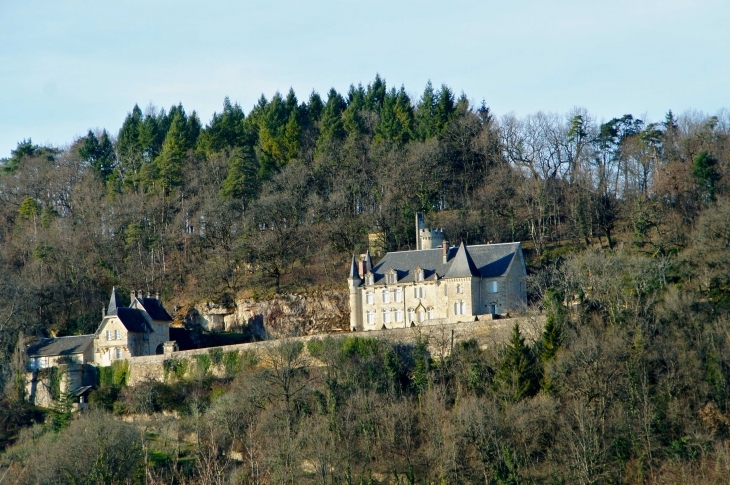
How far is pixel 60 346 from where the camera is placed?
52344 mm

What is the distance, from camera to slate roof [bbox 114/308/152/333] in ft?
169

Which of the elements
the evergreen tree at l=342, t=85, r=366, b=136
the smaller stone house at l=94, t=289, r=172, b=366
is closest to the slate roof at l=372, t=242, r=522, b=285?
the smaller stone house at l=94, t=289, r=172, b=366

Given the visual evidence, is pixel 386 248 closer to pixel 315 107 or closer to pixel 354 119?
pixel 354 119

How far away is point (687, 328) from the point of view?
40.7m

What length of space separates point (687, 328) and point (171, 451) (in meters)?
23.0

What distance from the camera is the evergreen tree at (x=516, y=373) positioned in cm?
3956

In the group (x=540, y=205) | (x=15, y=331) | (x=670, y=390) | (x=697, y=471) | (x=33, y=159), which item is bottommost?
(x=697, y=471)

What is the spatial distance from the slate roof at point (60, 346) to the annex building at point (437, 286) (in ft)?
48.3

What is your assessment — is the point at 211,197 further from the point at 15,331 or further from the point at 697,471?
the point at 697,471

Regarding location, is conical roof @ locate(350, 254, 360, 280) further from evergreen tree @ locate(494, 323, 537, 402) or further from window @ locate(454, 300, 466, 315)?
evergreen tree @ locate(494, 323, 537, 402)

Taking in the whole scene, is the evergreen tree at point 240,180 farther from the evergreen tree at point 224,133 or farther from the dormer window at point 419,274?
the dormer window at point 419,274

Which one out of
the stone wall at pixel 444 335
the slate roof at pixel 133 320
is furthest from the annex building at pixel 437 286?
the slate roof at pixel 133 320

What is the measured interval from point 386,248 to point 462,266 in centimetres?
894

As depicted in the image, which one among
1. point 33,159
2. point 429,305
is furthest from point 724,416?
point 33,159
